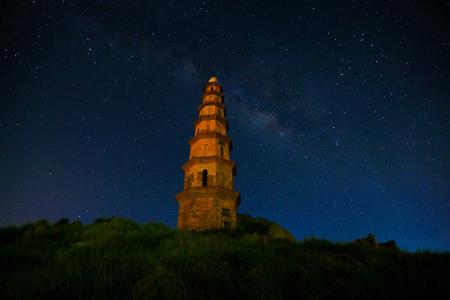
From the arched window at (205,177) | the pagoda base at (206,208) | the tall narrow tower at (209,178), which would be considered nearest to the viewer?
the pagoda base at (206,208)

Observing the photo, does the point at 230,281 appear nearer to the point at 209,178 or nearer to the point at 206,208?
the point at 206,208

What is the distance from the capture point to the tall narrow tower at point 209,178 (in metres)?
20.2

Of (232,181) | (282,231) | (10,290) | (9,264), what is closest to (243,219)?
(282,231)

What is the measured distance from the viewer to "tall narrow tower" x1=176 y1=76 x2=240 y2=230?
20.2m

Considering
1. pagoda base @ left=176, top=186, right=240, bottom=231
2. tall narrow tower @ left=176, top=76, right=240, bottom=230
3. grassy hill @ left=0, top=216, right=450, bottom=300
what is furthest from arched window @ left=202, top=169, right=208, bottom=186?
grassy hill @ left=0, top=216, right=450, bottom=300

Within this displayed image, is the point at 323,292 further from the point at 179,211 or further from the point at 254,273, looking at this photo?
the point at 179,211

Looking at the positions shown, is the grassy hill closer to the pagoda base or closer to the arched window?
the pagoda base

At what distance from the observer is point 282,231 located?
26547mm

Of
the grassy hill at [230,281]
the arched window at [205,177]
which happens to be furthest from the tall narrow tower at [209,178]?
the grassy hill at [230,281]

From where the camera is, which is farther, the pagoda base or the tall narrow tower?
the tall narrow tower

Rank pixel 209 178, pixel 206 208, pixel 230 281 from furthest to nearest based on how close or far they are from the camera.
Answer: pixel 209 178
pixel 206 208
pixel 230 281

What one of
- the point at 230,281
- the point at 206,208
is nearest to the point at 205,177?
the point at 206,208

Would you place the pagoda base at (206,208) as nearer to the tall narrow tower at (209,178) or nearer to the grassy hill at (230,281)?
the tall narrow tower at (209,178)

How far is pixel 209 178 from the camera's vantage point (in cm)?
2211
